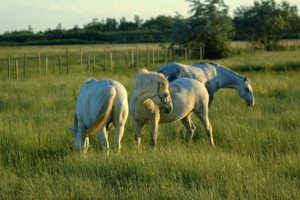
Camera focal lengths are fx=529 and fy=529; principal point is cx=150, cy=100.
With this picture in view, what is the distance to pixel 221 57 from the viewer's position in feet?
138

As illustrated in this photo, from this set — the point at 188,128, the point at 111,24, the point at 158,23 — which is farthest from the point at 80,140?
the point at 111,24

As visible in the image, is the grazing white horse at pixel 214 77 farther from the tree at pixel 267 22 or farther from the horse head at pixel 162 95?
the tree at pixel 267 22

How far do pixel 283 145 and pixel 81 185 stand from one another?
12.7 ft

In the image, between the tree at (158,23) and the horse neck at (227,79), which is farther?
the tree at (158,23)

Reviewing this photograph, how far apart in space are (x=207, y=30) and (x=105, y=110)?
115 feet

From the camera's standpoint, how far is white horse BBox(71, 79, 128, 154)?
291 inches

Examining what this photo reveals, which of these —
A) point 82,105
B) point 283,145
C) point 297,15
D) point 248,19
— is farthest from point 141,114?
point 297,15

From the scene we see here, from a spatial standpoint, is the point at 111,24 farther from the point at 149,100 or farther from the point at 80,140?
the point at 80,140

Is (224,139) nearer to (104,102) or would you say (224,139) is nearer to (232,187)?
(104,102)

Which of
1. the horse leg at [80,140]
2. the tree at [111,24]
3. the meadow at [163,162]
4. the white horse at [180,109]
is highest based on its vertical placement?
the tree at [111,24]

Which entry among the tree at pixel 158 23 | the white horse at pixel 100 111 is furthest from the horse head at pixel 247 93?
the tree at pixel 158 23

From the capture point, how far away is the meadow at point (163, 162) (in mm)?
5820

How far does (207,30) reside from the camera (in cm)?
4172

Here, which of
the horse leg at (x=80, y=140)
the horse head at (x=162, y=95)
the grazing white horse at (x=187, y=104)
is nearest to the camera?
the horse leg at (x=80, y=140)
